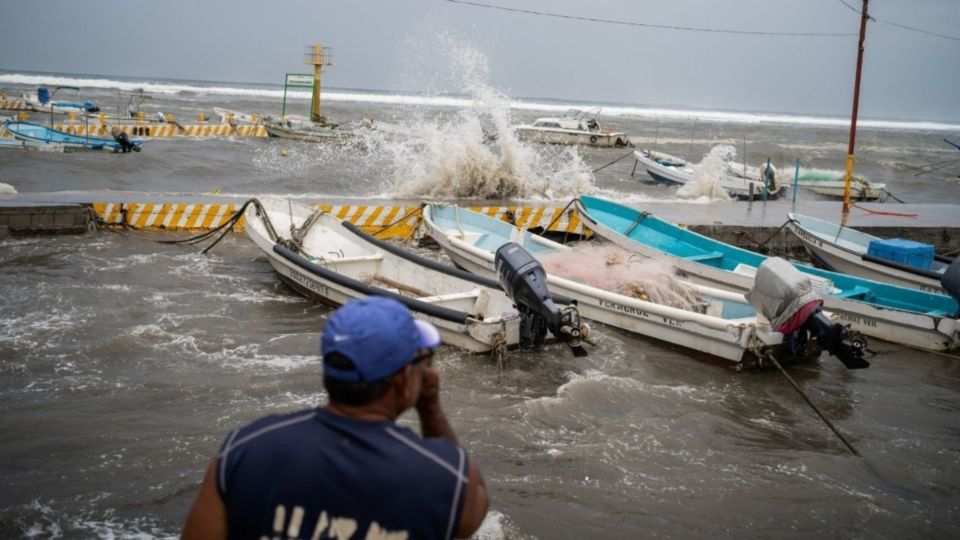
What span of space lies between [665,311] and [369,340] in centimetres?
760

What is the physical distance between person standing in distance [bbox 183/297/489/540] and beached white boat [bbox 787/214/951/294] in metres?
10.7

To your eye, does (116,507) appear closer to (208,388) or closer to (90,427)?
(90,427)

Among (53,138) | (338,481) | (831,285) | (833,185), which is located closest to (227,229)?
(831,285)

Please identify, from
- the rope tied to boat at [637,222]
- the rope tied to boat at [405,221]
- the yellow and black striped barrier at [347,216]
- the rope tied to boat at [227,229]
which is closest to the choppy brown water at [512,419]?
the rope tied to boat at [227,229]

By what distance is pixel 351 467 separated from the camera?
186cm

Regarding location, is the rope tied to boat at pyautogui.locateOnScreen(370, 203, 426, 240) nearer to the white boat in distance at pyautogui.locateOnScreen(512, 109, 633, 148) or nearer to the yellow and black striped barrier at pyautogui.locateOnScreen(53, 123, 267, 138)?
the yellow and black striped barrier at pyautogui.locateOnScreen(53, 123, 267, 138)

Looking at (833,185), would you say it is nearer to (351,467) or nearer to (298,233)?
(298,233)

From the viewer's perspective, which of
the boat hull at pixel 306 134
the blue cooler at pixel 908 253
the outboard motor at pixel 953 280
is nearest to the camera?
the outboard motor at pixel 953 280

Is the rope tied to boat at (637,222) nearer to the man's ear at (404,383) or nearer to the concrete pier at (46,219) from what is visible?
the concrete pier at (46,219)

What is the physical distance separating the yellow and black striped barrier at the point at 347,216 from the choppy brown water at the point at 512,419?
2.24 metres

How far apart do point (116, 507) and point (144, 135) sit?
102ft

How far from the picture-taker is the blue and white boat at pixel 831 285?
963cm

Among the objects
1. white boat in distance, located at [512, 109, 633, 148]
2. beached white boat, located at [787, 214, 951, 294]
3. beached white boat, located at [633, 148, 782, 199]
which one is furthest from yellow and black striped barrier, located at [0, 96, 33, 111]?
beached white boat, located at [787, 214, 951, 294]

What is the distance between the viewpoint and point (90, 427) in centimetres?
646
